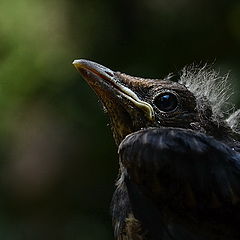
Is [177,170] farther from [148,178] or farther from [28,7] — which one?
[28,7]

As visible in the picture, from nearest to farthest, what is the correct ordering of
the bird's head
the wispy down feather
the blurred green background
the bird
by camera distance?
the bird → the bird's head → the wispy down feather → the blurred green background

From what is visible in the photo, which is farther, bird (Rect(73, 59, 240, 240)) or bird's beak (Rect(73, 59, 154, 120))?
bird's beak (Rect(73, 59, 154, 120))

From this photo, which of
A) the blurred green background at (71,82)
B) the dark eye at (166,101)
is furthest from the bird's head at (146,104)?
the blurred green background at (71,82)

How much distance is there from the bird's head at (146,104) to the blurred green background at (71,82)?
6.70 feet

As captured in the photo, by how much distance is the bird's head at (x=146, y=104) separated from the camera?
3072mm

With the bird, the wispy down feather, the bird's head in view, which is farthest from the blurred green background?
the bird

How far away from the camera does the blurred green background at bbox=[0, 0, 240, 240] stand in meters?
5.40

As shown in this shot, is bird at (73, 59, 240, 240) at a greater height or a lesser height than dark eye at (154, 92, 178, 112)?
lesser

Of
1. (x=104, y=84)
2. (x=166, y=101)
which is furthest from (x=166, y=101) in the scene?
(x=104, y=84)

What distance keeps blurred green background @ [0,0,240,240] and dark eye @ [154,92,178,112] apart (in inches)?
81.4

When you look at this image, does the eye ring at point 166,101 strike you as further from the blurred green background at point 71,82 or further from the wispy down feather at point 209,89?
the blurred green background at point 71,82

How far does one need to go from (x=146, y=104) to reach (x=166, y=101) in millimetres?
89

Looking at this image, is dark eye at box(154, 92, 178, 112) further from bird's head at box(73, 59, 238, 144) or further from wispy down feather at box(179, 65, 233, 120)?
wispy down feather at box(179, 65, 233, 120)

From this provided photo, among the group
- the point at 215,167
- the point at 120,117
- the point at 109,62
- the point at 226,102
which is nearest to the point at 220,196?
the point at 215,167
